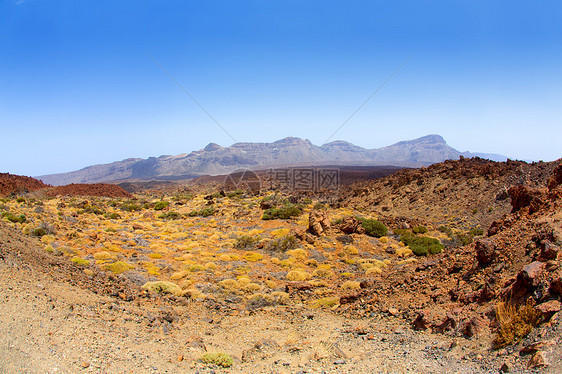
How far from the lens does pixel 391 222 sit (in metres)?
24.5

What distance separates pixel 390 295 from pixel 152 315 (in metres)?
7.46

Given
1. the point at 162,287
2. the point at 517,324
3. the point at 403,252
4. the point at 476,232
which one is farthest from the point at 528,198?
the point at 162,287

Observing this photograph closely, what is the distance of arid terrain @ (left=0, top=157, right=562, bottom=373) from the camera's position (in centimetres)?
643

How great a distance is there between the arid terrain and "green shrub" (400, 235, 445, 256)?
0.43ft

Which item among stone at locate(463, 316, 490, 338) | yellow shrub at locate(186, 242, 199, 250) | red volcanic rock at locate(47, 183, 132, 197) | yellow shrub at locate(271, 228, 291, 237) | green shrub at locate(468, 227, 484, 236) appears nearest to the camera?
stone at locate(463, 316, 490, 338)

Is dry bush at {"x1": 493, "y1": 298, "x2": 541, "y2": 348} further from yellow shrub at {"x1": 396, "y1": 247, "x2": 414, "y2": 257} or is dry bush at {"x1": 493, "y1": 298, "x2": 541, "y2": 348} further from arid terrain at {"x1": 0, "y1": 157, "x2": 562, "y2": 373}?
yellow shrub at {"x1": 396, "y1": 247, "x2": 414, "y2": 257}

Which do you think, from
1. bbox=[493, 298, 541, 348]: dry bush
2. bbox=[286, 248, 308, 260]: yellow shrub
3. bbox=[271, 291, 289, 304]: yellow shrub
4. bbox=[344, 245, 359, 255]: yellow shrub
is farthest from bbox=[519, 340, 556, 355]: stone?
bbox=[344, 245, 359, 255]: yellow shrub

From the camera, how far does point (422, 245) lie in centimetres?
1964

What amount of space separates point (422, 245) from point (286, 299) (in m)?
11.2

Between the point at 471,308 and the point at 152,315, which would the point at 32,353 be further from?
the point at 471,308

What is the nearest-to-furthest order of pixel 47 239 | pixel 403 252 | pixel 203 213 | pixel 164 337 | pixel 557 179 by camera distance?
pixel 164 337 → pixel 557 179 → pixel 47 239 → pixel 403 252 → pixel 203 213

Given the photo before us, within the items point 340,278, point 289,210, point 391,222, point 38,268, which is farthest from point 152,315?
point 391,222

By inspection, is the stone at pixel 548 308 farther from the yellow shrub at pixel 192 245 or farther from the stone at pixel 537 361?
the yellow shrub at pixel 192 245

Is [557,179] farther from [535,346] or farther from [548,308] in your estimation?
[535,346]
